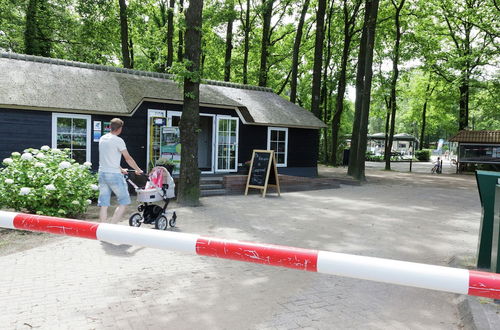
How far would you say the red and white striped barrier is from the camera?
191 centimetres

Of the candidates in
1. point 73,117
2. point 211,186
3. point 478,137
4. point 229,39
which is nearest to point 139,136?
point 73,117

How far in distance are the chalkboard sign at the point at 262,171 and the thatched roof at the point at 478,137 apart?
745 inches

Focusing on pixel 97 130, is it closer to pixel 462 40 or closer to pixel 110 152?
pixel 110 152

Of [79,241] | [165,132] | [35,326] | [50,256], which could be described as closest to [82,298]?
[35,326]

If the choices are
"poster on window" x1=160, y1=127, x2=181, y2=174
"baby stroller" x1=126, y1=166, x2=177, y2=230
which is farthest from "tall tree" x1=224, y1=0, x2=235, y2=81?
"baby stroller" x1=126, y1=166, x2=177, y2=230

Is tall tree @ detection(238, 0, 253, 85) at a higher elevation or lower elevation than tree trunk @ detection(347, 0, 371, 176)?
higher

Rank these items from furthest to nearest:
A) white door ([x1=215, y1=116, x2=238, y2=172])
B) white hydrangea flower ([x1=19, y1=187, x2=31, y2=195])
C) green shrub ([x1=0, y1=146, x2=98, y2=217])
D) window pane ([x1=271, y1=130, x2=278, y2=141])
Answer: window pane ([x1=271, y1=130, x2=278, y2=141]), white door ([x1=215, y1=116, x2=238, y2=172]), green shrub ([x1=0, y1=146, x2=98, y2=217]), white hydrangea flower ([x1=19, y1=187, x2=31, y2=195])

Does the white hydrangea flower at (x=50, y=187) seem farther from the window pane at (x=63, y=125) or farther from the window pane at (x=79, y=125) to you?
the window pane at (x=79, y=125)

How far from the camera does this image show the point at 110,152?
6.75 meters

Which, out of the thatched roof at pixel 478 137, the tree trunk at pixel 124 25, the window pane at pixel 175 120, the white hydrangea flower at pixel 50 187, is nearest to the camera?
the white hydrangea flower at pixel 50 187

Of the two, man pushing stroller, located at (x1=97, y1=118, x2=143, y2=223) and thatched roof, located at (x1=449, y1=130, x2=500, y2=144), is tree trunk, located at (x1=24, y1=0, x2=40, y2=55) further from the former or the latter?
thatched roof, located at (x1=449, y1=130, x2=500, y2=144)

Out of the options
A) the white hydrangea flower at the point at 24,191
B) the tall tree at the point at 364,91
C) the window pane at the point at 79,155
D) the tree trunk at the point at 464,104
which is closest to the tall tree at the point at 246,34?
the tall tree at the point at 364,91

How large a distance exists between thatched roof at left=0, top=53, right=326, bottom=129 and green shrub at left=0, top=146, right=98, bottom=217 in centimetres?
428

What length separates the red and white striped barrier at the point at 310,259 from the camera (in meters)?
1.91
